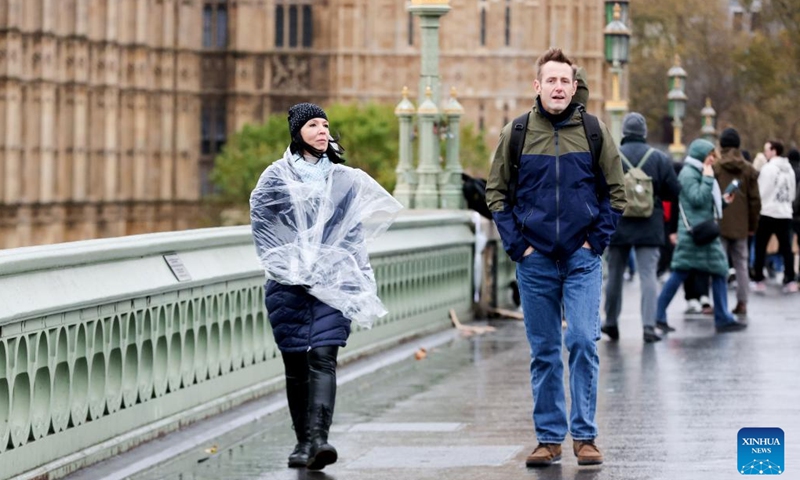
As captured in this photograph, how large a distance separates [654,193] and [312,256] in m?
7.76

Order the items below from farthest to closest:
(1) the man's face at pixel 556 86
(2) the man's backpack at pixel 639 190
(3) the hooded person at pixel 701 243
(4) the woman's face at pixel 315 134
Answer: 1. (3) the hooded person at pixel 701 243
2. (2) the man's backpack at pixel 639 190
3. (4) the woman's face at pixel 315 134
4. (1) the man's face at pixel 556 86

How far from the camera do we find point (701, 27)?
92.5 meters

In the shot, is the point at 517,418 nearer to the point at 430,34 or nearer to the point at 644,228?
the point at 644,228

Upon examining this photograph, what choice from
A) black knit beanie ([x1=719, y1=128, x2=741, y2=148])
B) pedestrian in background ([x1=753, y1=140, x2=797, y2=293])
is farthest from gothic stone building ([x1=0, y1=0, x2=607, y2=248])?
black knit beanie ([x1=719, y1=128, x2=741, y2=148])

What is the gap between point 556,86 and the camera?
462 inches

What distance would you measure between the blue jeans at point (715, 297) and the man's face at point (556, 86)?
950 cm

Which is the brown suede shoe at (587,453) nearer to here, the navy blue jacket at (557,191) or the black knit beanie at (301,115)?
the navy blue jacket at (557,191)

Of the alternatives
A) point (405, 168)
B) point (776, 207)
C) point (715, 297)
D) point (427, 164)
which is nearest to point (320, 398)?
point (715, 297)

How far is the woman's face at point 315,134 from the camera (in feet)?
39.7

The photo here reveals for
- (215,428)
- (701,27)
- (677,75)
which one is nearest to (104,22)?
(701,27)

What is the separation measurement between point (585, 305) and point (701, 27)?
81498mm

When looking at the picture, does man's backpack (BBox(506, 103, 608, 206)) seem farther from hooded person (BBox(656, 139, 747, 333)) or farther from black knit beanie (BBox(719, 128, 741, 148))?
black knit beanie (BBox(719, 128, 741, 148))

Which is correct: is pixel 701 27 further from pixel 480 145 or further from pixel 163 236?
pixel 163 236

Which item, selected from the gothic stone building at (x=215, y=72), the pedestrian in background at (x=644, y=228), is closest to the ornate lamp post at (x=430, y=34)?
the pedestrian in background at (x=644, y=228)
